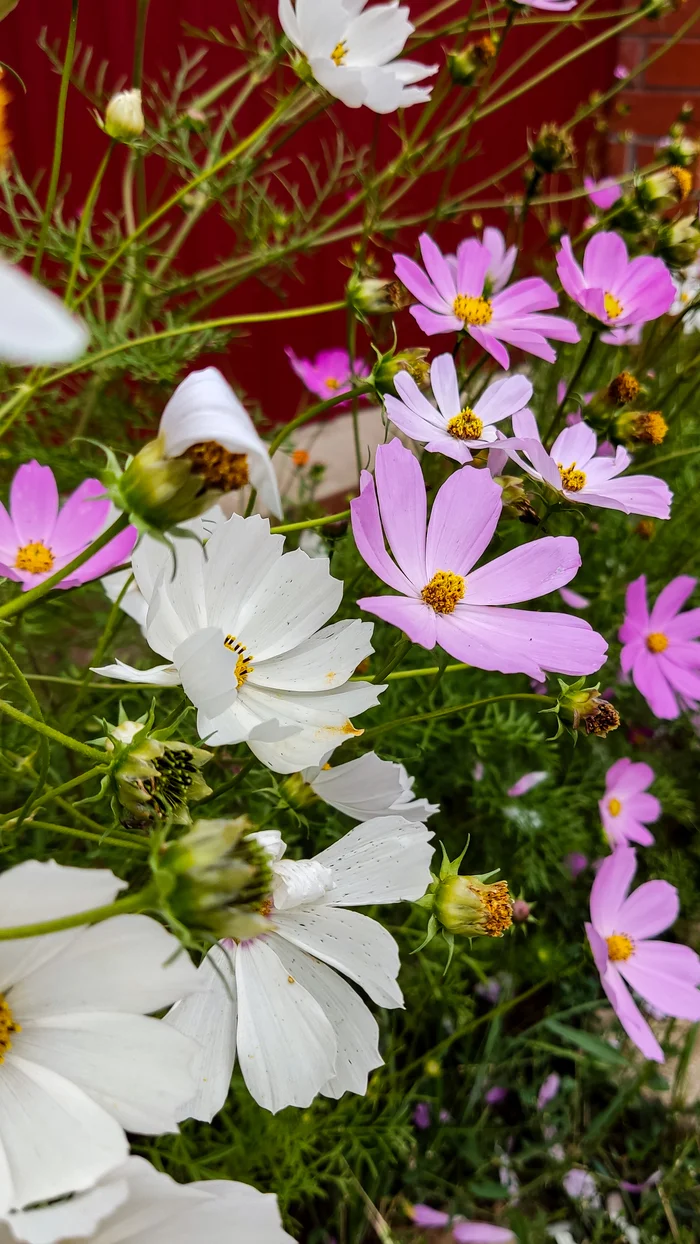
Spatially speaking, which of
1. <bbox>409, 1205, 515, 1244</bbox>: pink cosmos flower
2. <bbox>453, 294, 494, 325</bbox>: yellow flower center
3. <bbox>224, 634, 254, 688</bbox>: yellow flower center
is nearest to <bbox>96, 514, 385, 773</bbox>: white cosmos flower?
<bbox>224, 634, 254, 688</bbox>: yellow flower center

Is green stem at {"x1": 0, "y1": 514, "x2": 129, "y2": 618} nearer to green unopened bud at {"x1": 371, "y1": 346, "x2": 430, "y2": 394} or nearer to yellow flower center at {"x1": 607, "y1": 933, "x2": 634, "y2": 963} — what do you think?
green unopened bud at {"x1": 371, "y1": 346, "x2": 430, "y2": 394}

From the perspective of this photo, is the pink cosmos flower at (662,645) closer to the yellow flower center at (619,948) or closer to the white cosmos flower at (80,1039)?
the yellow flower center at (619,948)

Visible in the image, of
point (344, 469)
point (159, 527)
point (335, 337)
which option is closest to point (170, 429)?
point (159, 527)

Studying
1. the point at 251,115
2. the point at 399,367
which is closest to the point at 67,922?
the point at 399,367

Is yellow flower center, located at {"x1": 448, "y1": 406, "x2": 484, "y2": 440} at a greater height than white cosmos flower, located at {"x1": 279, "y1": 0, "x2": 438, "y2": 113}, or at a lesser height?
lesser

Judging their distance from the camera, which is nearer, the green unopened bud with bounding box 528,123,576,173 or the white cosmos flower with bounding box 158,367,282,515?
the white cosmos flower with bounding box 158,367,282,515

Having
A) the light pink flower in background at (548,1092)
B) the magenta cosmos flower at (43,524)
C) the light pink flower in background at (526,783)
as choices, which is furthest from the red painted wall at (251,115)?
the light pink flower in background at (548,1092)

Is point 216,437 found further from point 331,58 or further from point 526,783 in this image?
point 526,783
